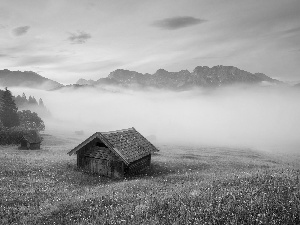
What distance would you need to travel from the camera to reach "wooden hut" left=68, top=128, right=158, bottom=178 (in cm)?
2597

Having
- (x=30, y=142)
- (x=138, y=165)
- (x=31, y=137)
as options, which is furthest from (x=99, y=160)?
(x=31, y=137)

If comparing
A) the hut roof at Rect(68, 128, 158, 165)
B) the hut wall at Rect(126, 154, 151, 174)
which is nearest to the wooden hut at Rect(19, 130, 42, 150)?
the hut roof at Rect(68, 128, 158, 165)

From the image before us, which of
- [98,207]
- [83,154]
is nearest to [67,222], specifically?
[98,207]

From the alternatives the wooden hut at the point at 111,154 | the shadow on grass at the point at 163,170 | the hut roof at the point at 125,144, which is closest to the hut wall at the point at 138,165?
the wooden hut at the point at 111,154

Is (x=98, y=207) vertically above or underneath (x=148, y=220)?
underneath

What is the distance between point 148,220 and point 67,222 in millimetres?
3862

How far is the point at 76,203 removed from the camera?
13.6 meters

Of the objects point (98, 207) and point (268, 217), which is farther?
point (98, 207)

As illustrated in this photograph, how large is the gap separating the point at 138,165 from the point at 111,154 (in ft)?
12.7

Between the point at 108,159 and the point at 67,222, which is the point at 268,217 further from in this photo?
the point at 108,159

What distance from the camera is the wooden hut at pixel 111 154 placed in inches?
1022

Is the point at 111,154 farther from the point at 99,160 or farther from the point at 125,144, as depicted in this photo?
the point at 125,144

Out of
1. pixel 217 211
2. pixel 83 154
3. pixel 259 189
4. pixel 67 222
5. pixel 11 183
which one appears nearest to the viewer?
pixel 217 211

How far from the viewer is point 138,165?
28.8m
